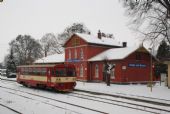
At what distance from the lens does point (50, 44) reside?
9288 centimetres

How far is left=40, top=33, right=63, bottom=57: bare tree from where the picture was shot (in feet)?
293

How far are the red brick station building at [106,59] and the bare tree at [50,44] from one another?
39.0 m

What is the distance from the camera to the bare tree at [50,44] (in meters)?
89.4

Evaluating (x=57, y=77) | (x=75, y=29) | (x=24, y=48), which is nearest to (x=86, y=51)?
(x=57, y=77)

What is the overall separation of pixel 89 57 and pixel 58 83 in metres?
19.8

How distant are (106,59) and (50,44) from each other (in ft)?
183

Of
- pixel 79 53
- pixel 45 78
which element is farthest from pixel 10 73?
pixel 45 78

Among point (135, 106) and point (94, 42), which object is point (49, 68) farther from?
point (94, 42)

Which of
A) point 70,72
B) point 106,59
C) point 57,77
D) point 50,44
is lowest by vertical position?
point 57,77

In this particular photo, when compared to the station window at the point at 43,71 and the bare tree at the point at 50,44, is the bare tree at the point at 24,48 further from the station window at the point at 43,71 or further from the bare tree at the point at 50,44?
the station window at the point at 43,71

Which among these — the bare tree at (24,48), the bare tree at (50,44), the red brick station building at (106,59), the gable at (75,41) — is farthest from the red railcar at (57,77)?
the bare tree at (24,48)

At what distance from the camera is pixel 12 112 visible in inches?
→ 565

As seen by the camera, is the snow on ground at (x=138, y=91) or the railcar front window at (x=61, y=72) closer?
the snow on ground at (x=138, y=91)

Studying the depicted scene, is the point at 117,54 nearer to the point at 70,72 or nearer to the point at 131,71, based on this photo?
the point at 131,71
